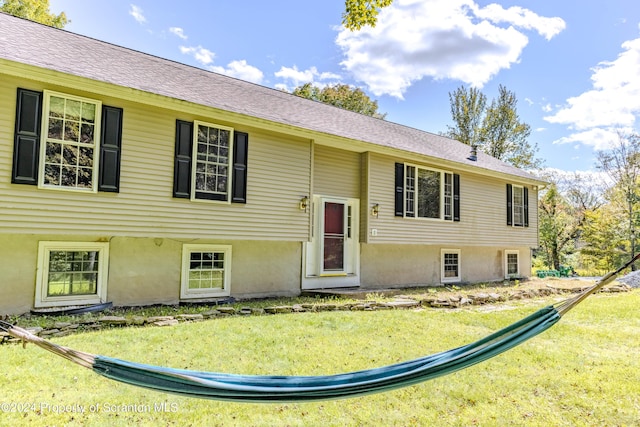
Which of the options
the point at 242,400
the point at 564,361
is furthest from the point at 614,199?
the point at 242,400

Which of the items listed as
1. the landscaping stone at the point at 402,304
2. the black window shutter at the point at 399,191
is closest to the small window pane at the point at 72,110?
the landscaping stone at the point at 402,304

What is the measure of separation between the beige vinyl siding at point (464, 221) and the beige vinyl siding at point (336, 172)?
40 centimetres

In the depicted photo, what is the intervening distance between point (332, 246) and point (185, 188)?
12.1 feet

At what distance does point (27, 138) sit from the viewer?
5.02 meters

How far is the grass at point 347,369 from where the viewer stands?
2.59 m

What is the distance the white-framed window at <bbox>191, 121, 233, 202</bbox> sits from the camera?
6.45 meters

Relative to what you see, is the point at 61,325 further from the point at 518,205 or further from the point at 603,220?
the point at 603,220

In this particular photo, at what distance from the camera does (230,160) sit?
22.1 ft

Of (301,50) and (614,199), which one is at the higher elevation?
(301,50)

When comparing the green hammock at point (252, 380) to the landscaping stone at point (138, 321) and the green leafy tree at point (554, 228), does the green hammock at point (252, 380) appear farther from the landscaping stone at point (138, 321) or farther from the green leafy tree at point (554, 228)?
the green leafy tree at point (554, 228)

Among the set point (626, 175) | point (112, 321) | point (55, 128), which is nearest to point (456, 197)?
point (112, 321)

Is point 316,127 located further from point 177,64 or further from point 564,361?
point 564,361

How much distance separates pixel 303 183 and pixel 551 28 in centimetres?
780

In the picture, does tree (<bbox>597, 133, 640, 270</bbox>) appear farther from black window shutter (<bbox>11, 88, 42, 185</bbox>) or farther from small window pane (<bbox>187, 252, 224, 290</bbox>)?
black window shutter (<bbox>11, 88, 42, 185</bbox>)
